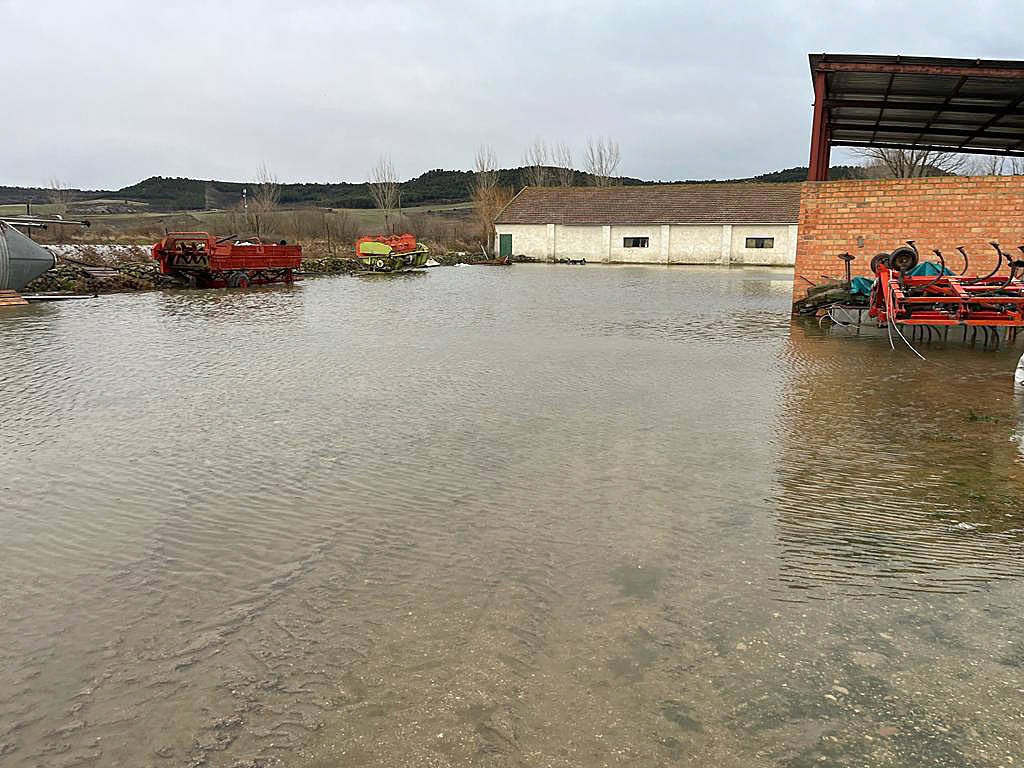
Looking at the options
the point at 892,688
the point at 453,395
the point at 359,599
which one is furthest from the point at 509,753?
the point at 453,395

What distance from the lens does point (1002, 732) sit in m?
2.07

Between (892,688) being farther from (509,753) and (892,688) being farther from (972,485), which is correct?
(972,485)

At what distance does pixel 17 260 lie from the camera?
A: 51.9 feet

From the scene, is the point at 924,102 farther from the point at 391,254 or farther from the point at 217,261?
the point at 391,254

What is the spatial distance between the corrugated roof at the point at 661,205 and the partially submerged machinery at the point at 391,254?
13647 millimetres

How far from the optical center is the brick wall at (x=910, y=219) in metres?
10.8

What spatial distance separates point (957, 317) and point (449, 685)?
8.73m

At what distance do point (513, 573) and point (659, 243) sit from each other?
4123cm

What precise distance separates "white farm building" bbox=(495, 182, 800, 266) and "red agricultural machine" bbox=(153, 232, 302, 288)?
2419 cm

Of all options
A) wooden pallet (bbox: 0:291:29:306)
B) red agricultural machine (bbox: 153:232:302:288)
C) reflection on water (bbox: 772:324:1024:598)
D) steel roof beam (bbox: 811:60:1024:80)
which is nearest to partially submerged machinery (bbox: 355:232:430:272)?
red agricultural machine (bbox: 153:232:302:288)

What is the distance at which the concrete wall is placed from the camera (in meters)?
40.5

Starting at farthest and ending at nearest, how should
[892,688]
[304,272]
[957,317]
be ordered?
[304,272]
[957,317]
[892,688]

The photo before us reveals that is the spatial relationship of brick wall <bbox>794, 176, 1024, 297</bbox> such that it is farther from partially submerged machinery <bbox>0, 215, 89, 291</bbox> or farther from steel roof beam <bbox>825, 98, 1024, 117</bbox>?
partially submerged machinery <bbox>0, 215, 89, 291</bbox>

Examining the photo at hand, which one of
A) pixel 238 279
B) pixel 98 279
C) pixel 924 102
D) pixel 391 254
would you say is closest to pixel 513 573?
pixel 924 102
